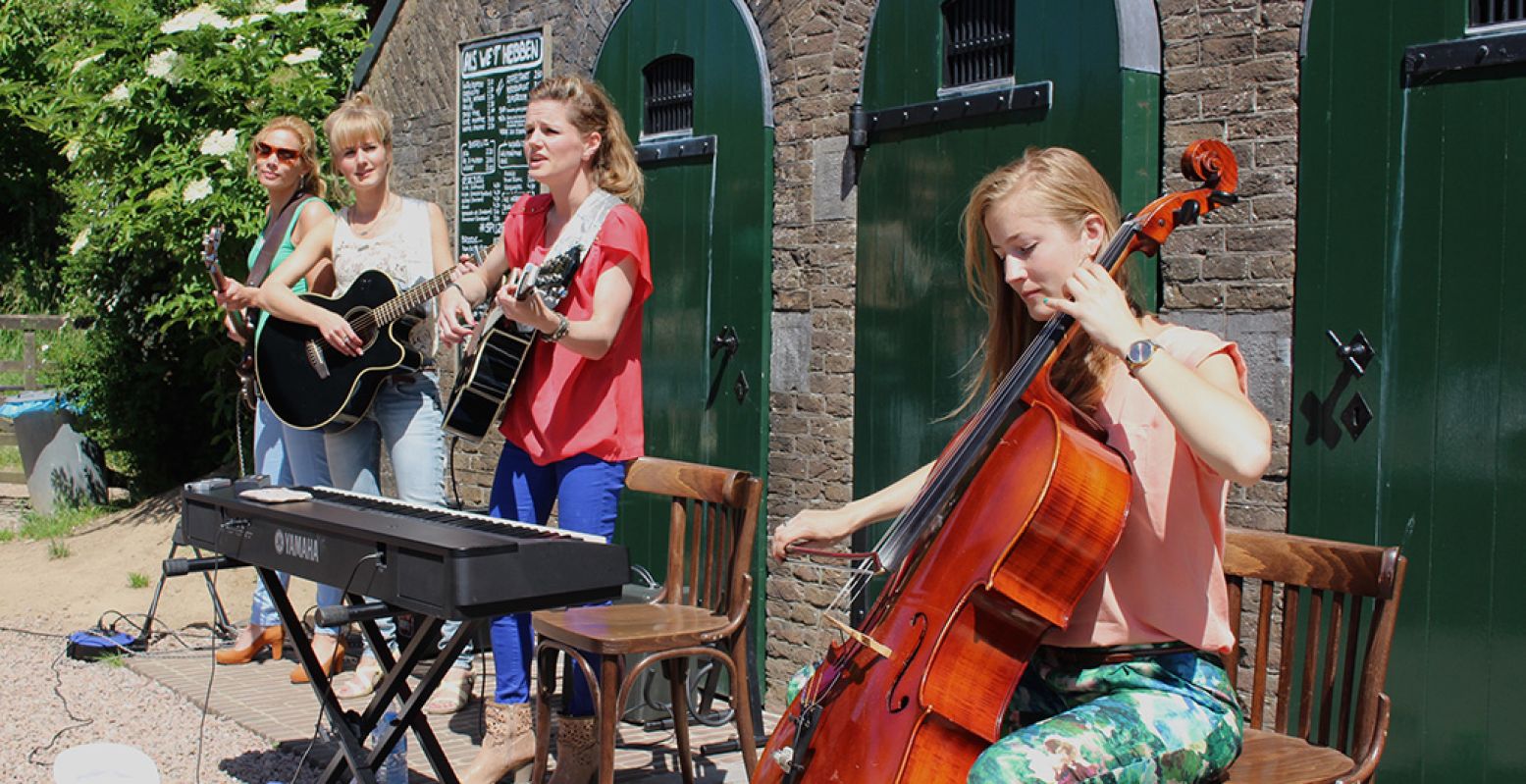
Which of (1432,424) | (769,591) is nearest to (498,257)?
(769,591)

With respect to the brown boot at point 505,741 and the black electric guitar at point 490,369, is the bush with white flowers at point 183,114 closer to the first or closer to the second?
the black electric guitar at point 490,369

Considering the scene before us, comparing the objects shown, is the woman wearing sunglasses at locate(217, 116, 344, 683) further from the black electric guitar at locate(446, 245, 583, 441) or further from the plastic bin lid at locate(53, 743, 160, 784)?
the plastic bin lid at locate(53, 743, 160, 784)

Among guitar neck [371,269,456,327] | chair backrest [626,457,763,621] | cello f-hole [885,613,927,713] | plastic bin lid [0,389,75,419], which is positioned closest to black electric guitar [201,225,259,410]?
guitar neck [371,269,456,327]

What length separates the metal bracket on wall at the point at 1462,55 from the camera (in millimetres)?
3809

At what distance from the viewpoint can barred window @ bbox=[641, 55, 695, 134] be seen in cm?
651

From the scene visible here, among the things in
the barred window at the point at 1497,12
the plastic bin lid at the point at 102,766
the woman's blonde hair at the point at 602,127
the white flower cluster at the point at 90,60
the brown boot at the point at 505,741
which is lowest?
the brown boot at the point at 505,741

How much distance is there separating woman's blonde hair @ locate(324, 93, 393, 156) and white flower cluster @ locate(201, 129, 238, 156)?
2886 mm

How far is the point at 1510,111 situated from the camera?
3.85m

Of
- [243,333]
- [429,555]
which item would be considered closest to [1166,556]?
[429,555]

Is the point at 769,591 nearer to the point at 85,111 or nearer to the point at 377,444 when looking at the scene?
the point at 377,444

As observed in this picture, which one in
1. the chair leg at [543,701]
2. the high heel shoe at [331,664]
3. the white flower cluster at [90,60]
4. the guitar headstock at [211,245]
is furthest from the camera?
the white flower cluster at [90,60]

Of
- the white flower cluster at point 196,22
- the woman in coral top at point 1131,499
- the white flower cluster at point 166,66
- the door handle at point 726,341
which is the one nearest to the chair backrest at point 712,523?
the woman in coral top at point 1131,499

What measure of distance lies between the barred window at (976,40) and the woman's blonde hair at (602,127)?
4.92 feet

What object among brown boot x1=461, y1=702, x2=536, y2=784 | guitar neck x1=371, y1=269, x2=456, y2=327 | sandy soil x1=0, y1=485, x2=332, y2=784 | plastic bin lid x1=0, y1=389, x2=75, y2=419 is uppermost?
guitar neck x1=371, y1=269, x2=456, y2=327
